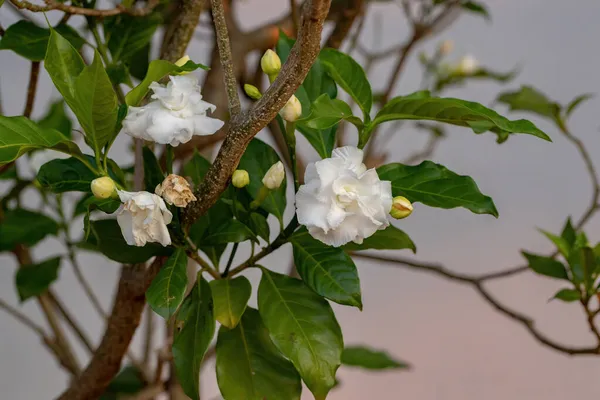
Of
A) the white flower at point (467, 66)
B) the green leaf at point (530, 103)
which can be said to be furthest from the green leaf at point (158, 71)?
the white flower at point (467, 66)

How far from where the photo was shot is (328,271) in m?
0.52

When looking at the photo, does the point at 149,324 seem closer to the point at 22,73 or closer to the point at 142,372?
the point at 142,372

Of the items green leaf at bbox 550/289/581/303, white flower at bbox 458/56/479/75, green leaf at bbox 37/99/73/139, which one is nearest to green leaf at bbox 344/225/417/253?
green leaf at bbox 550/289/581/303

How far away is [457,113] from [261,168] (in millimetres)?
192

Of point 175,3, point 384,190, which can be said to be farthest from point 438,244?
point 384,190

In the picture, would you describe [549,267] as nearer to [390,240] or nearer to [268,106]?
[390,240]

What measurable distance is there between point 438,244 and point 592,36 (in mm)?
591

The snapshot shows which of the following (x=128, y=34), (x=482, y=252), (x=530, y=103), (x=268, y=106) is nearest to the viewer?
(x=268, y=106)

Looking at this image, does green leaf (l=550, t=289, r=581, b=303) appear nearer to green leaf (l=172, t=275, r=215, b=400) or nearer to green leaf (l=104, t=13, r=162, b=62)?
green leaf (l=172, t=275, r=215, b=400)

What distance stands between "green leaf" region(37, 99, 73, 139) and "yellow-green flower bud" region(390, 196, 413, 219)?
521 mm

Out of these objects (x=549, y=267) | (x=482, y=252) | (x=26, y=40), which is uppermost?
(x=26, y=40)

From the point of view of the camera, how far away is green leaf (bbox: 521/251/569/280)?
0.72 metres

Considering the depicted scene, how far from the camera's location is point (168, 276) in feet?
1.66

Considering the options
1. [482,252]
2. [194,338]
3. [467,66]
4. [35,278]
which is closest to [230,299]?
[194,338]
